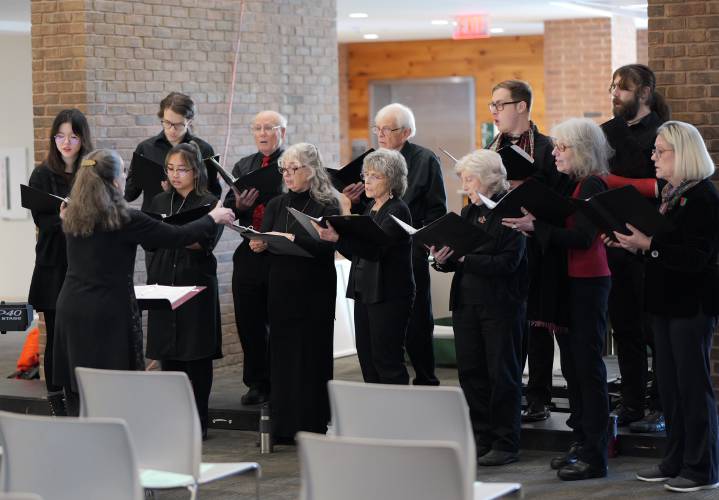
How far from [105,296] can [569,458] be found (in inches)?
89.5

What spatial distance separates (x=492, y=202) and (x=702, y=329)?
41.5 inches

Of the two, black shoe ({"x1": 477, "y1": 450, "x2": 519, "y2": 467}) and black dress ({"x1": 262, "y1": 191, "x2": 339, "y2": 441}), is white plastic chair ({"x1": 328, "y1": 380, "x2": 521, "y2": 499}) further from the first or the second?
black dress ({"x1": 262, "y1": 191, "x2": 339, "y2": 441})

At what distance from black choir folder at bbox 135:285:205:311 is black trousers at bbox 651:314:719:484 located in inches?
83.4

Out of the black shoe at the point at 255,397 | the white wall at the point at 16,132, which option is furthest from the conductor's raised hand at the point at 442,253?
the white wall at the point at 16,132

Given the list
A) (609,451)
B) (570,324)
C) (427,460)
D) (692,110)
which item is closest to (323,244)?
(570,324)

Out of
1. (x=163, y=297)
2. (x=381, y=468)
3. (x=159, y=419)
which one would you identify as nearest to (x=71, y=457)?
(x=159, y=419)

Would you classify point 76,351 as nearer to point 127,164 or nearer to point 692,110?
point 127,164

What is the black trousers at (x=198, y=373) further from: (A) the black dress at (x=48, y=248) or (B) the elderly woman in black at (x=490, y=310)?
(B) the elderly woman in black at (x=490, y=310)

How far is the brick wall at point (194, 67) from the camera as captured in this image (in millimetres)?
7938

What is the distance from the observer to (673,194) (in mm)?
5148

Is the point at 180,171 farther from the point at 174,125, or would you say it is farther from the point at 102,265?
the point at 102,265

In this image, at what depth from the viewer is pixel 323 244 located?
607 cm

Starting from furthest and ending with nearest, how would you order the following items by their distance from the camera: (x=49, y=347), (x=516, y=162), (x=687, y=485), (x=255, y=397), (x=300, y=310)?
(x=49, y=347)
(x=255, y=397)
(x=300, y=310)
(x=516, y=162)
(x=687, y=485)

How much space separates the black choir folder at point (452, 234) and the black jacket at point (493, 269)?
19cm
